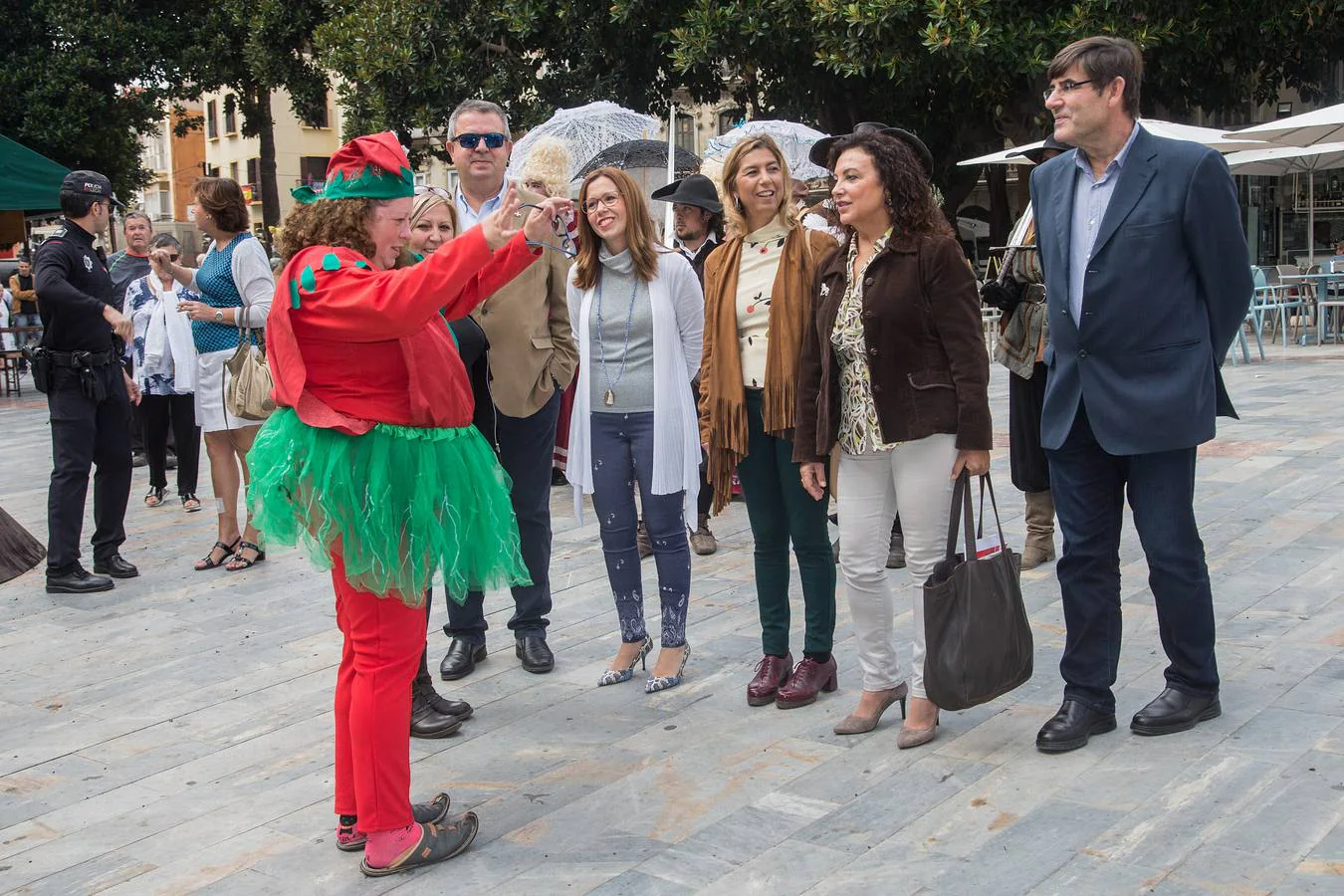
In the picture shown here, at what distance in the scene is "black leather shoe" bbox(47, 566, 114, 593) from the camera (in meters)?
6.62

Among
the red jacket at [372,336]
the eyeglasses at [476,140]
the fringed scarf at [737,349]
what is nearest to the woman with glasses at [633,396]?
the fringed scarf at [737,349]

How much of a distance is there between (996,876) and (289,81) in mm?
21315

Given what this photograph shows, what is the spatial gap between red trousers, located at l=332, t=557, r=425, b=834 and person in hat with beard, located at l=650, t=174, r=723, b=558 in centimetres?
168

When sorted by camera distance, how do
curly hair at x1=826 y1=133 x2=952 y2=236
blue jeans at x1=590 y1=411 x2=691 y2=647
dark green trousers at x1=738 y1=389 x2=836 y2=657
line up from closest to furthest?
curly hair at x1=826 y1=133 x2=952 y2=236 → dark green trousers at x1=738 y1=389 x2=836 y2=657 → blue jeans at x1=590 y1=411 x2=691 y2=647

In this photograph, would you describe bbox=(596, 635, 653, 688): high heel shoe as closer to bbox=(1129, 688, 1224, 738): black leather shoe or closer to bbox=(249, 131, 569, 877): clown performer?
bbox=(249, 131, 569, 877): clown performer

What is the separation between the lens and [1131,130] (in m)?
3.90

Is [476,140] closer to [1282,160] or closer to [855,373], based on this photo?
[855,373]

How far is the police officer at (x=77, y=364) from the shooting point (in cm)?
664

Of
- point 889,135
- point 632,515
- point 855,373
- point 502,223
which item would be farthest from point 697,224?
point 502,223

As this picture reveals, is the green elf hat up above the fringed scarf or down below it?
above

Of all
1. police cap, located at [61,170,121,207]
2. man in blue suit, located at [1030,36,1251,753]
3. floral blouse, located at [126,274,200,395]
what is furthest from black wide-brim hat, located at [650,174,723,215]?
floral blouse, located at [126,274,200,395]

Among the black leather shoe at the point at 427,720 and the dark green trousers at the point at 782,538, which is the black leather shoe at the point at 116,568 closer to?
the black leather shoe at the point at 427,720

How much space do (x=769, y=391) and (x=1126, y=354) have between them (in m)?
1.17

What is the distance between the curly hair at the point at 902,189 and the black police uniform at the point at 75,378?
4.55m
